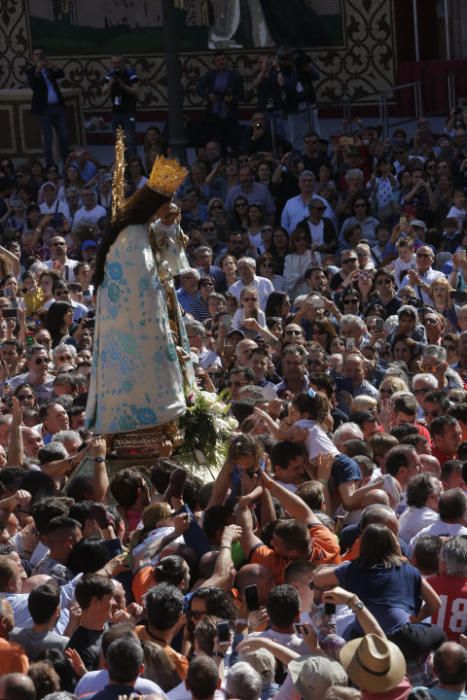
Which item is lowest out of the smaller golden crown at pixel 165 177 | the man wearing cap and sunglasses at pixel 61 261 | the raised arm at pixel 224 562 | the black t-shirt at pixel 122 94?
the raised arm at pixel 224 562

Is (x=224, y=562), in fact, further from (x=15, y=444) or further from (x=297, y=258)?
(x=297, y=258)

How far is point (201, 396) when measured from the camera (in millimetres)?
11000

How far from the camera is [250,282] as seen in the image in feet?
53.1

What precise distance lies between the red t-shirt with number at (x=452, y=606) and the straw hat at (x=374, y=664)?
2.91ft

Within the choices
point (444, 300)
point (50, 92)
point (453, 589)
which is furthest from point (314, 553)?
point (50, 92)

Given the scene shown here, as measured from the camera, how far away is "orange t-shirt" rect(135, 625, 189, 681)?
23.5 feet

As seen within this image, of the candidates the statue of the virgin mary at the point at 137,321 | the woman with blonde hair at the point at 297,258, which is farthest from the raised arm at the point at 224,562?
the woman with blonde hair at the point at 297,258

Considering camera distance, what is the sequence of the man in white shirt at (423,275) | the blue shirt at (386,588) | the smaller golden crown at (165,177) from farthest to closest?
the man in white shirt at (423,275), the smaller golden crown at (165,177), the blue shirt at (386,588)

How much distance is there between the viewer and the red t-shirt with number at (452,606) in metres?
7.78

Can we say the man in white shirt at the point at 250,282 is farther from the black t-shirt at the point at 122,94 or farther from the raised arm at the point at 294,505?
the raised arm at the point at 294,505

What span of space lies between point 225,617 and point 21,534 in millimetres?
1939

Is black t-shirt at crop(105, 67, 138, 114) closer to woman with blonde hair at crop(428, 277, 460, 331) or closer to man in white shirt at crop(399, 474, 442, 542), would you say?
woman with blonde hair at crop(428, 277, 460, 331)

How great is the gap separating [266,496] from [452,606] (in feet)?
4.30

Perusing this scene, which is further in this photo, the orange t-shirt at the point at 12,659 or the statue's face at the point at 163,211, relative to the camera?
the statue's face at the point at 163,211
